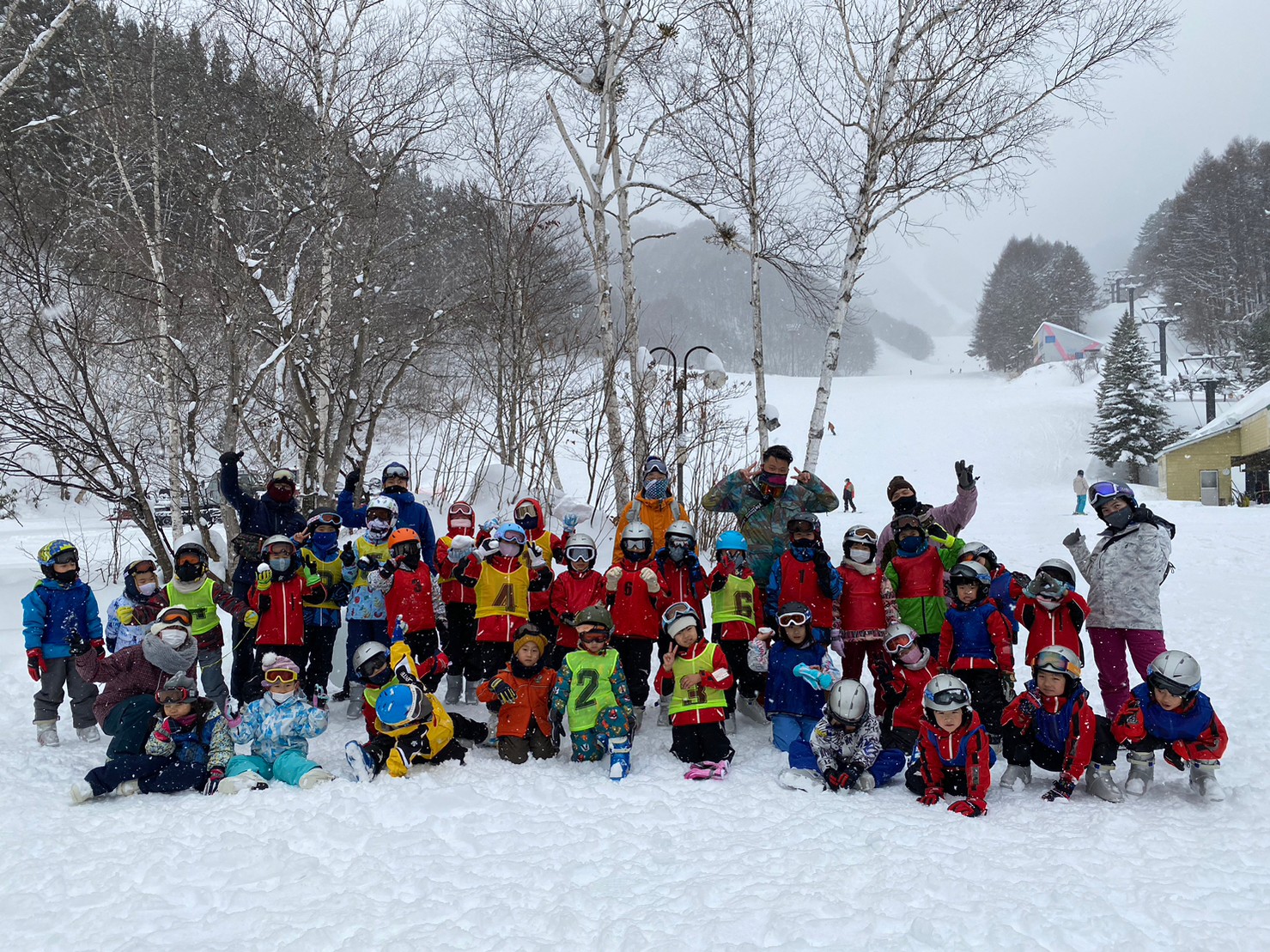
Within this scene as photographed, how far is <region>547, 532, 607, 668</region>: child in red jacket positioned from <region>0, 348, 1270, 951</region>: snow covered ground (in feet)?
2.94

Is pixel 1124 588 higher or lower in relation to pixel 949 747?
higher

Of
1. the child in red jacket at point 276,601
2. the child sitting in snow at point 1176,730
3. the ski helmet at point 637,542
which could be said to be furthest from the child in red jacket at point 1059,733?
the child in red jacket at point 276,601

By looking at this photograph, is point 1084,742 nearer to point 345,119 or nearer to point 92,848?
point 92,848

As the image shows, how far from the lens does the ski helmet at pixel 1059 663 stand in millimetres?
4367

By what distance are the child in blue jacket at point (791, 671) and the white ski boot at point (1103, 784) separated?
4.82 feet

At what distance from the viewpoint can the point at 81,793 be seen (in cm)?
420

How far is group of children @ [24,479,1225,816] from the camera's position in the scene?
4.29 m

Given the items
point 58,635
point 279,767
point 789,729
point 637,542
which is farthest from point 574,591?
point 58,635

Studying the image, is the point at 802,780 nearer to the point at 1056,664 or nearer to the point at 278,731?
the point at 1056,664

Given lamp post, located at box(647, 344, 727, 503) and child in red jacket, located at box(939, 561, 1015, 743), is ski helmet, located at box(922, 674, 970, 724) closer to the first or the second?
child in red jacket, located at box(939, 561, 1015, 743)

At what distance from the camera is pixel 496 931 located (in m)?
2.82

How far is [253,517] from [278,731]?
2.06 m

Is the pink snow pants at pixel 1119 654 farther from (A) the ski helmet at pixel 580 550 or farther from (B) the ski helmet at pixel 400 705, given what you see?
(B) the ski helmet at pixel 400 705

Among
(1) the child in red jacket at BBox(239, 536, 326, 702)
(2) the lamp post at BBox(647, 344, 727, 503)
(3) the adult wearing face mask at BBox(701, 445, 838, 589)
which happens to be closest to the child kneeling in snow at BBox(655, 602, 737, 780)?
(3) the adult wearing face mask at BBox(701, 445, 838, 589)
